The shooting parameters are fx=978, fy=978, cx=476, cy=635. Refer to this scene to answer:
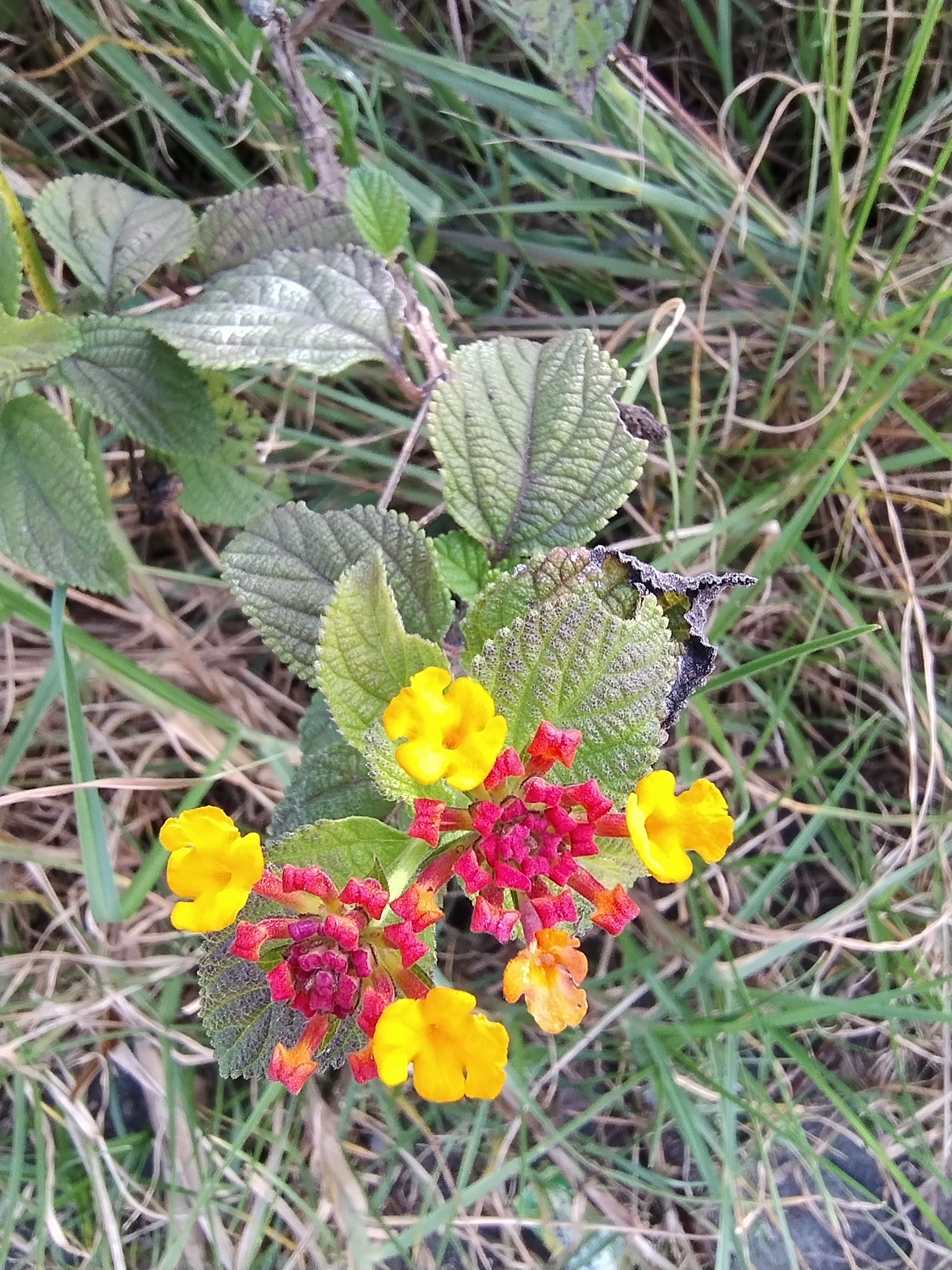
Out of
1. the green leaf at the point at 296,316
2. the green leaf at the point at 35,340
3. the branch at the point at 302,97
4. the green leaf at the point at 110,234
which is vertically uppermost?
the branch at the point at 302,97

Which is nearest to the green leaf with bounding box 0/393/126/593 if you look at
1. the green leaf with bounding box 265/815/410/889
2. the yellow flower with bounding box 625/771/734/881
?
the green leaf with bounding box 265/815/410/889

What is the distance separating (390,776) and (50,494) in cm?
47

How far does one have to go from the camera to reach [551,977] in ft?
2.13

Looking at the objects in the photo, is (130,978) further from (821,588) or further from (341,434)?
(821,588)

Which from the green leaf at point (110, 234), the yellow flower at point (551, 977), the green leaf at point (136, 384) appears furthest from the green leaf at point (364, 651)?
the green leaf at point (110, 234)

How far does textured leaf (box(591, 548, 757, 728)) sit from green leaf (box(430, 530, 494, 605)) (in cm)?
14

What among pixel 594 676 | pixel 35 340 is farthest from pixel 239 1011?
pixel 35 340

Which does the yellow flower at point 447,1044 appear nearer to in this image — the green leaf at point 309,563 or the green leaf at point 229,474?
the green leaf at point 309,563

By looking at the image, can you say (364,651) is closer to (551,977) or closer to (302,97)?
(551,977)

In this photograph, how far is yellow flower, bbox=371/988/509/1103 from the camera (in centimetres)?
60

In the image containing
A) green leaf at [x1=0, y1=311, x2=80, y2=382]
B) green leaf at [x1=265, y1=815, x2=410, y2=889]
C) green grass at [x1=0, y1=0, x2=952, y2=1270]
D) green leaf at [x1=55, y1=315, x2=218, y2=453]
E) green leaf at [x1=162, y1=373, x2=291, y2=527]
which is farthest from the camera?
green grass at [x1=0, y1=0, x2=952, y2=1270]

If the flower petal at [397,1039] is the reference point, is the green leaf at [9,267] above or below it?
above

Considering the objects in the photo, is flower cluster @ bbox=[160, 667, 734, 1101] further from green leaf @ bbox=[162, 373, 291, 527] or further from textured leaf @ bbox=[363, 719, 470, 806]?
green leaf @ bbox=[162, 373, 291, 527]

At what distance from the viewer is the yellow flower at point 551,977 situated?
25.0 inches
